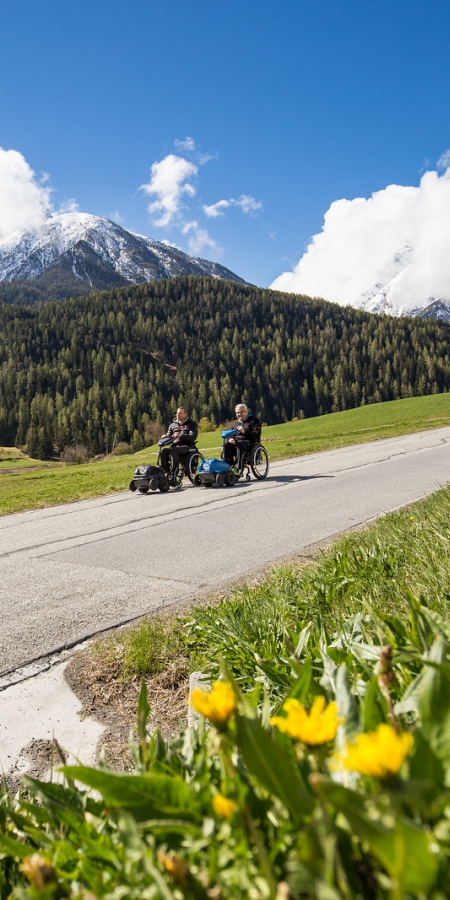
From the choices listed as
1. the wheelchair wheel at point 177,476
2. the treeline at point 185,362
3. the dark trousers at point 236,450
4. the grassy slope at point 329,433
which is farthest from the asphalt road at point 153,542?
the treeline at point 185,362

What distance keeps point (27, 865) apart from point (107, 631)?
3344 mm

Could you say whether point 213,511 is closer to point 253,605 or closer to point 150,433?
point 253,605

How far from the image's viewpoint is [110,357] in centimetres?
16212

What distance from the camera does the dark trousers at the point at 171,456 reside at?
1293cm

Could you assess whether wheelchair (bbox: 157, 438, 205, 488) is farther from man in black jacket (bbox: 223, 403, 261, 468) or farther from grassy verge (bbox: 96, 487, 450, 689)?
→ grassy verge (bbox: 96, 487, 450, 689)

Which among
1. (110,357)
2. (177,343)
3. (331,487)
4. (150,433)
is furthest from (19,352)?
(331,487)

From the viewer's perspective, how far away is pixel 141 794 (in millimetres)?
839

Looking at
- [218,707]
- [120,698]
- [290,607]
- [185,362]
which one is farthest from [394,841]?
[185,362]

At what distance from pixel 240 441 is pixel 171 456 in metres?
1.66

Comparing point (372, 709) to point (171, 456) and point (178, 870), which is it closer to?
point (178, 870)

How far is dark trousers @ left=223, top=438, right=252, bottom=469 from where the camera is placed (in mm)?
13242

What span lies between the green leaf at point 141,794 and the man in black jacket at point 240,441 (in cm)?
1233

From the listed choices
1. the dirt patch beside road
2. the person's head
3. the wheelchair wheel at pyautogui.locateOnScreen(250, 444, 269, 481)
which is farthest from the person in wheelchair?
the dirt patch beside road

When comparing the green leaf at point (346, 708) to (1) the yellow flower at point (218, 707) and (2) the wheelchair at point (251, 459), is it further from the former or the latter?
(2) the wheelchair at point (251, 459)
